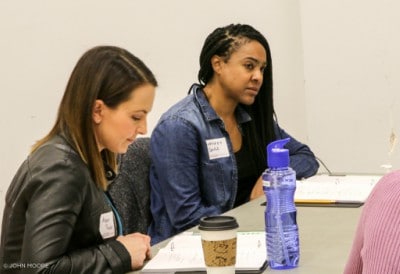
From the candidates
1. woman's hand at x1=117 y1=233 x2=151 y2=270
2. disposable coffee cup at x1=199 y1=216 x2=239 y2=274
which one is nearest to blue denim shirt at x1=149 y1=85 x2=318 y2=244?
woman's hand at x1=117 y1=233 x2=151 y2=270

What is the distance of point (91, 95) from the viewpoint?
157cm

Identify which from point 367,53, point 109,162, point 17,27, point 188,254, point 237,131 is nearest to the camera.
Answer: point 188,254

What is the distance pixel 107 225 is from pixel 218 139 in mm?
1046

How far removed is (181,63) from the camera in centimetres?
333

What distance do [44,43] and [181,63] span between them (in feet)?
2.35

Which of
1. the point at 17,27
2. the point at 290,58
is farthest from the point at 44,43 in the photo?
the point at 290,58

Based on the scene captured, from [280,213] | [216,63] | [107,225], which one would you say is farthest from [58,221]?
[216,63]

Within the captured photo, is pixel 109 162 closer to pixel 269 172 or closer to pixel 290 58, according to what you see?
pixel 269 172

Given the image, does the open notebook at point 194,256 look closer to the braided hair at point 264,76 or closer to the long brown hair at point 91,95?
the long brown hair at point 91,95

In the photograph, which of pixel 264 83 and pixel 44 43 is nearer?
pixel 264 83

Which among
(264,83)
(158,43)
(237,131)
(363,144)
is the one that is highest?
(158,43)

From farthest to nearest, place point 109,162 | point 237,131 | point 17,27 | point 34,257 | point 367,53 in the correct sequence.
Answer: point 367,53
point 17,27
point 237,131
point 109,162
point 34,257

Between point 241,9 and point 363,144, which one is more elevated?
point 241,9

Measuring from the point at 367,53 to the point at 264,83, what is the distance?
2.41 ft
